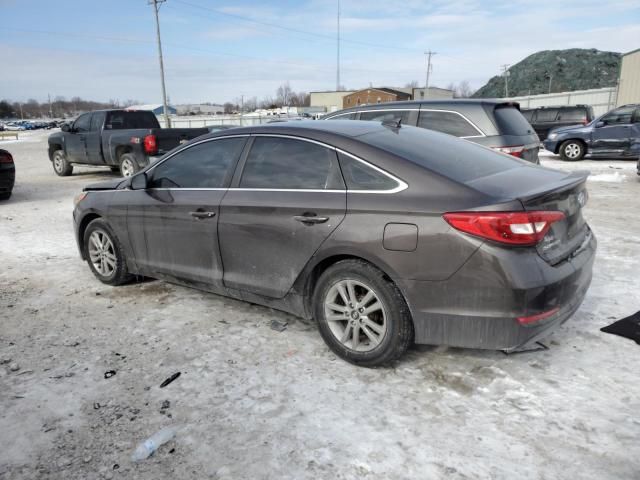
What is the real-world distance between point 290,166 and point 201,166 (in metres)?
0.97

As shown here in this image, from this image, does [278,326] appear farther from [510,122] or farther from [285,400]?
[510,122]

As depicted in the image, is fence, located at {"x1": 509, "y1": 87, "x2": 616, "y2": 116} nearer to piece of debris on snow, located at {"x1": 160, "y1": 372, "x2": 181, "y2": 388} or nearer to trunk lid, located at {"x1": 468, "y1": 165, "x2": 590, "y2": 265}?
trunk lid, located at {"x1": 468, "y1": 165, "x2": 590, "y2": 265}

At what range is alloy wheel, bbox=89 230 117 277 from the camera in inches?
197

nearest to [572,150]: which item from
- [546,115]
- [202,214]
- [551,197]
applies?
[546,115]

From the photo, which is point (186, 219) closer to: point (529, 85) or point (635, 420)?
point (635, 420)

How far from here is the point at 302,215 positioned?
341 cm

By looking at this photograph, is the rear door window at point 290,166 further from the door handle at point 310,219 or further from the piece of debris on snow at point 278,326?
the piece of debris on snow at point 278,326

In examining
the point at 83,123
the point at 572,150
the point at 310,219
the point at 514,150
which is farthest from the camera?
the point at 572,150

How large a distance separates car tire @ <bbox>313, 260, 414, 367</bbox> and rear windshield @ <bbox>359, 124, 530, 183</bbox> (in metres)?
0.77

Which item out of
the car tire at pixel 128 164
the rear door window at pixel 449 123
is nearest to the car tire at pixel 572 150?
the rear door window at pixel 449 123

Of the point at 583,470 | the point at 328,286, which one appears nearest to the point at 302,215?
the point at 328,286

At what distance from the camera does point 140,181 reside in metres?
4.52

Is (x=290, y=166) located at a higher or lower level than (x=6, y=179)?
higher

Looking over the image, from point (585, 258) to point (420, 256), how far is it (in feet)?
3.98
